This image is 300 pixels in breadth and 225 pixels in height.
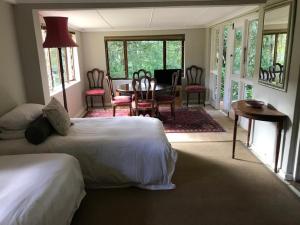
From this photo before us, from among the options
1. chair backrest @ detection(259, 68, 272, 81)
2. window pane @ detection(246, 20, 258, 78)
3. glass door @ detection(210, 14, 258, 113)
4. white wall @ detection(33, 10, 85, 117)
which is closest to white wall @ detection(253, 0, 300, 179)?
chair backrest @ detection(259, 68, 272, 81)

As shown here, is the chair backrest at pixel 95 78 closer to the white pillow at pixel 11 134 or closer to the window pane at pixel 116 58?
the window pane at pixel 116 58

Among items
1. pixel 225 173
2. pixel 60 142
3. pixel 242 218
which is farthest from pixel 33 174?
pixel 225 173

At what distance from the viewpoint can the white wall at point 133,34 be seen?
627 cm

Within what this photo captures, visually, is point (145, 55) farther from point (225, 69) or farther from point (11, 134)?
point (11, 134)

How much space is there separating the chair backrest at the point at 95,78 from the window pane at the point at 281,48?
458cm

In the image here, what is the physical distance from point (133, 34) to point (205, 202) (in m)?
4.98

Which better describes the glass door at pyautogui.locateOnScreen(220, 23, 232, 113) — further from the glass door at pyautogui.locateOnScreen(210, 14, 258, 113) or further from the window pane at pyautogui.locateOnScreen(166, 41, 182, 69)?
the window pane at pyautogui.locateOnScreen(166, 41, 182, 69)

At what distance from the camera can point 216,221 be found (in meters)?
2.04

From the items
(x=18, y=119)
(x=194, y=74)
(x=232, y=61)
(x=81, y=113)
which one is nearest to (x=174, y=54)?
(x=194, y=74)

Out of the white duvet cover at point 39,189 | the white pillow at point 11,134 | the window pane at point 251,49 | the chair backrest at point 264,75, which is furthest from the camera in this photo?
the window pane at point 251,49

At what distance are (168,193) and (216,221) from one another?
565 mm

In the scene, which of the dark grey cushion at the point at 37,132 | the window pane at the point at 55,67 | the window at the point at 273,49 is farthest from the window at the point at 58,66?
the window at the point at 273,49

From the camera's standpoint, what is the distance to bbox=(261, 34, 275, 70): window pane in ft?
9.62

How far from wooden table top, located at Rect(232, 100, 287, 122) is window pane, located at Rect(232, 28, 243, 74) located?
1917 millimetres
